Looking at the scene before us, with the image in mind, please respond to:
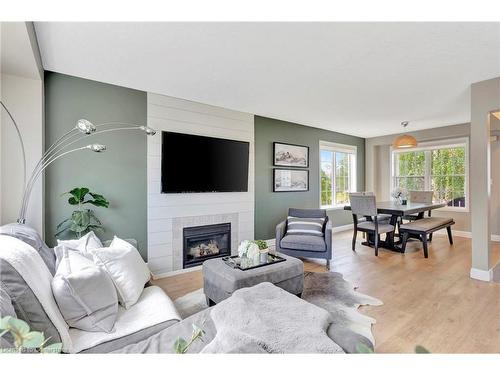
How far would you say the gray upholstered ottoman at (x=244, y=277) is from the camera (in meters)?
2.14

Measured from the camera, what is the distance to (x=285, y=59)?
7.77 ft

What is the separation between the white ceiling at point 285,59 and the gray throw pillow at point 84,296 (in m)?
1.72

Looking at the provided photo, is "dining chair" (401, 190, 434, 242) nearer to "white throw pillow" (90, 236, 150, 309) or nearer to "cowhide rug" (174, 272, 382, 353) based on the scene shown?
"cowhide rug" (174, 272, 382, 353)

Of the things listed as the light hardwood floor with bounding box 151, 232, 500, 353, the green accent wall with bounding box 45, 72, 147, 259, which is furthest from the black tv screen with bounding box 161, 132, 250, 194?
the light hardwood floor with bounding box 151, 232, 500, 353

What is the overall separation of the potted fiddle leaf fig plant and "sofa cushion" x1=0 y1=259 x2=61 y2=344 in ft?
5.19

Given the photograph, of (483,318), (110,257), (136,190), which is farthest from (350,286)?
(136,190)

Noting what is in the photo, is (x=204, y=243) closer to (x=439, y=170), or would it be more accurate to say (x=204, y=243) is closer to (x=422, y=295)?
(x=422, y=295)

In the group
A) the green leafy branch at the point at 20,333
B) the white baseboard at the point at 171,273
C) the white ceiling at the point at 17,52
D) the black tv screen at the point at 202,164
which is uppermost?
the white ceiling at the point at 17,52

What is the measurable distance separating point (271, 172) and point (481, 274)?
3161 millimetres

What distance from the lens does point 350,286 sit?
112 inches

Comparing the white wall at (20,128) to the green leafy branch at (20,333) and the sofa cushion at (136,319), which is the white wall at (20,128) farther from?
the green leafy branch at (20,333)

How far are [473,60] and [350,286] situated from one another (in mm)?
2586

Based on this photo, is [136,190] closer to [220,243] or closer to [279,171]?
[220,243]

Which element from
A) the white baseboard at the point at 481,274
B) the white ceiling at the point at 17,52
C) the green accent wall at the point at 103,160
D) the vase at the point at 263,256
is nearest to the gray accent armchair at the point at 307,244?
the vase at the point at 263,256
